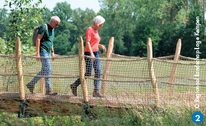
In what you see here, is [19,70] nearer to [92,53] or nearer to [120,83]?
[92,53]

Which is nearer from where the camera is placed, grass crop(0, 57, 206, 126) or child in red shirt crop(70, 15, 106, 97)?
grass crop(0, 57, 206, 126)

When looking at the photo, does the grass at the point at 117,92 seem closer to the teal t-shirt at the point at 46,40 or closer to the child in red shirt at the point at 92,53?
the child in red shirt at the point at 92,53

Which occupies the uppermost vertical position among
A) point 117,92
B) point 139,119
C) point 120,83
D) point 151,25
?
point 151,25

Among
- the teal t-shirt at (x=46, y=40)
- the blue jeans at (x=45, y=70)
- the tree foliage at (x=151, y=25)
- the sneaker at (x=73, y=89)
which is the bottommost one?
the sneaker at (x=73, y=89)

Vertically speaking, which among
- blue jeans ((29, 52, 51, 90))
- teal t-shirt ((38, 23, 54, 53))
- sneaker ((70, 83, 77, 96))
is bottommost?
sneaker ((70, 83, 77, 96))

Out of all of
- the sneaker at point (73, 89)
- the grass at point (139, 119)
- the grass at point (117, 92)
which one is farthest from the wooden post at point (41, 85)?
the grass at point (139, 119)

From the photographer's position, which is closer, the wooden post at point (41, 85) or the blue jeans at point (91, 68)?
the blue jeans at point (91, 68)

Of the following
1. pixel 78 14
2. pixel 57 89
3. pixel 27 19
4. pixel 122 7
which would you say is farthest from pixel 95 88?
pixel 78 14

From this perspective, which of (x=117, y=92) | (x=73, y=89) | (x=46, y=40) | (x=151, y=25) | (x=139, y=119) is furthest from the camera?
(x=151, y=25)

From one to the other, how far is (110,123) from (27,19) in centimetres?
638

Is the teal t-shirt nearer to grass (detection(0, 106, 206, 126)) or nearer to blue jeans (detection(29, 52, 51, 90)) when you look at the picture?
blue jeans (detection(29, 52, 51, 90))

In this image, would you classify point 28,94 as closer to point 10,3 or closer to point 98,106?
point 98,106

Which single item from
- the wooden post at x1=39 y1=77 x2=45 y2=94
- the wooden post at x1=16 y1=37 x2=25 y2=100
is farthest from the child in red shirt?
the wooden post at x1=16 y1=37 x2=25 y2=100

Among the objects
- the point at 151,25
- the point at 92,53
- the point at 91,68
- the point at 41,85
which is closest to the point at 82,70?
the point at 91,68
